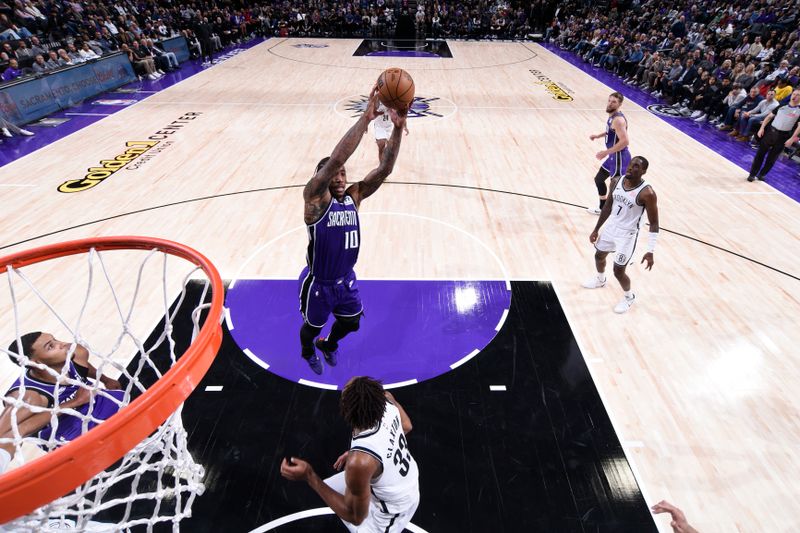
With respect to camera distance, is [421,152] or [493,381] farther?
[421,152]

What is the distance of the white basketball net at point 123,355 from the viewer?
2.38 metres

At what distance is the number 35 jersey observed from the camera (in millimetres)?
2205

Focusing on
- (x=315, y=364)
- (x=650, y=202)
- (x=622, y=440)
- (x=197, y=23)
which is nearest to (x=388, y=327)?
(x=315, y=364)

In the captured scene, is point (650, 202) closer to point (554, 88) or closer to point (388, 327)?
point (388, 327)

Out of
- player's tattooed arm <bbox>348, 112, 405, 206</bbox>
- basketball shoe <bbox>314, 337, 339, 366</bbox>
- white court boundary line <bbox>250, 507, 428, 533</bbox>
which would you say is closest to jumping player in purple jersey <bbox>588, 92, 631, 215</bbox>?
player's tattooed arm <bbox>348, 112, 405, 206</bbox>

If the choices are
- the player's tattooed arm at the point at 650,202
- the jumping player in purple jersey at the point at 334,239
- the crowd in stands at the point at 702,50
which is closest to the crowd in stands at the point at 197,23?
the crowd in stands at the point at 702,50

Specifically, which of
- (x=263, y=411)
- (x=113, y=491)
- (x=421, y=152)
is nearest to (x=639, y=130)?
(x=421, y=152)

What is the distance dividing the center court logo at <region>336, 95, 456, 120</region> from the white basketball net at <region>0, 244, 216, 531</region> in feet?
23.3

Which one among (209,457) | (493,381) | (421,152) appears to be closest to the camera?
(209,457)

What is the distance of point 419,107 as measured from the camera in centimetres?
1195

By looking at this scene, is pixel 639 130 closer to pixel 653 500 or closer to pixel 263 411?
pixel 653 500

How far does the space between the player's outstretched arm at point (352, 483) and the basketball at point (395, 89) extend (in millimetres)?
2037

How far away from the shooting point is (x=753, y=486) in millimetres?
3332

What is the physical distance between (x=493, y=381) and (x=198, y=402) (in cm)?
248
